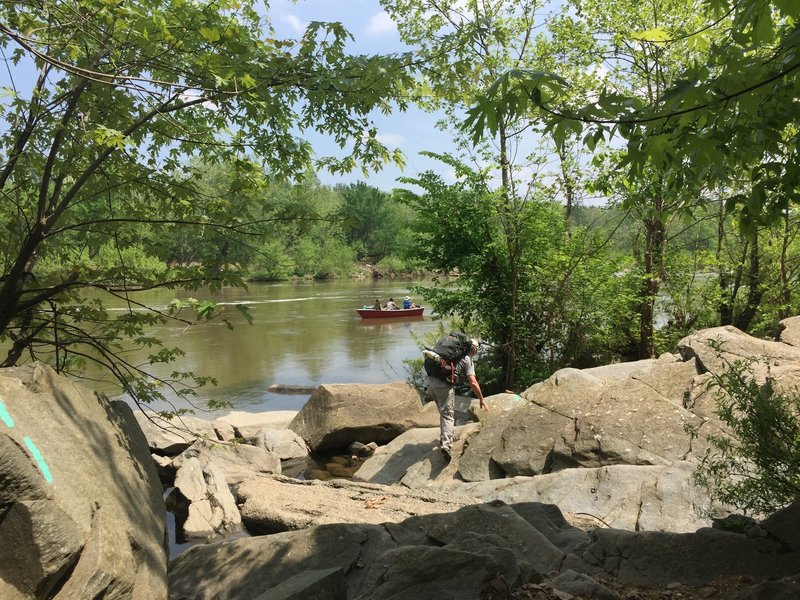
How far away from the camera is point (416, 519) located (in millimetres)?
5027

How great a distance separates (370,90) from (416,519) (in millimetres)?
3433

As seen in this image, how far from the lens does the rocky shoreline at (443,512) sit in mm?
3307

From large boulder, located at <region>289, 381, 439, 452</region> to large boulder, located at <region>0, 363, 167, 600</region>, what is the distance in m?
6.33

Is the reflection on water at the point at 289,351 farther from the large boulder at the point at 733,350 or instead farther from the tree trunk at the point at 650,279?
the large boulder at the point at 733,350

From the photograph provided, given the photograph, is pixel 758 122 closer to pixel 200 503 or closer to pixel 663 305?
pixel 200 503

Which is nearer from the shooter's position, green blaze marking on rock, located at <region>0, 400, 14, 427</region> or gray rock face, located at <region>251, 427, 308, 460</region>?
green blaze marking on rock, located at <region>0, 400, 14, 427</region>

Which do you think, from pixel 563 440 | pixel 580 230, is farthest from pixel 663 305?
pixel 563 440

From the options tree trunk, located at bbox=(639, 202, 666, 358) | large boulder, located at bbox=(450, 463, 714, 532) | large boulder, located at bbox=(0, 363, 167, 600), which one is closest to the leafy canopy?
large boulder, located at bbox=(0, 363, 167, 600)

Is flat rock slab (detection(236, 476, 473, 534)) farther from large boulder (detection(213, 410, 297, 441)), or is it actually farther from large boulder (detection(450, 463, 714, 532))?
large boulder (detection(213, 410, 297, 441))

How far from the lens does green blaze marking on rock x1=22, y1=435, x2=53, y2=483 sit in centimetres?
344

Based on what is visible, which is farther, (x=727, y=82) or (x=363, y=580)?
(x=363, y=580)

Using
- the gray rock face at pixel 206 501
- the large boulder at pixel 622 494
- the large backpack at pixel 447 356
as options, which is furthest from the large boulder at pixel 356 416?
the large boulder at pixel 622 494

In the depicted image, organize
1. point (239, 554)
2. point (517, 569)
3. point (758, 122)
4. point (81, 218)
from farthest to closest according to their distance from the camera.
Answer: point (81, 218) → point (239, 554) → point (517, 569) → point (758, 122)

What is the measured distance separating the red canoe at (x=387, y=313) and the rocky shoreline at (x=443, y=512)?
1897 centimetres
